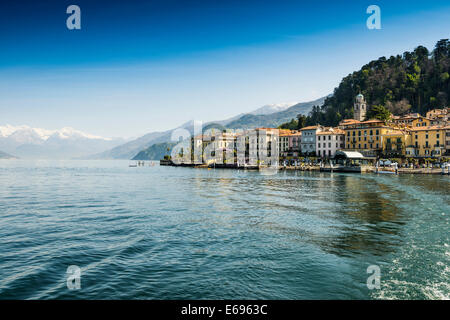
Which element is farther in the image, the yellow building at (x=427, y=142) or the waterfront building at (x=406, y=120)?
the waterfront building at (x=406, y=120)

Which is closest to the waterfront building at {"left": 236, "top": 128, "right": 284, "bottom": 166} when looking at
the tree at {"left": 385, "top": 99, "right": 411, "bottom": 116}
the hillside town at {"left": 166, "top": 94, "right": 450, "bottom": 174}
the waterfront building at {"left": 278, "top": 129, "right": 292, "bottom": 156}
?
the hillside town at {"left": 166, "top": 94, "right": 450, "bottom": 174}

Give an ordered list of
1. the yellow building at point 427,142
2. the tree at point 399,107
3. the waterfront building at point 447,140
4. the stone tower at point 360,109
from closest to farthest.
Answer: the waterfront building at point 447,140 < the yellow building at point 427,142 < the tree at point 399,107 < the stone tower at point 360,109

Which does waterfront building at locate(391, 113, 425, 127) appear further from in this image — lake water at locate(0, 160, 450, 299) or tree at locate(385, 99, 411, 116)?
lake water at locate(0, 160, 450, 299)

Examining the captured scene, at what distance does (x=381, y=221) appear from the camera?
78.2ft

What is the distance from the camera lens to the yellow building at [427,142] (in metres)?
99.2

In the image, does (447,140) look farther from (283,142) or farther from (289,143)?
(283,142)

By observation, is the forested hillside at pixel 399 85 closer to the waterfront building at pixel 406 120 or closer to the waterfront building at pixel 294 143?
the waterfront building at pixel 406 120

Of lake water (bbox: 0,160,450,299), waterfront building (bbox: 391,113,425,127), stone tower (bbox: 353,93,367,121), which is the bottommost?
lake water (bbox: 0,160,450,299)

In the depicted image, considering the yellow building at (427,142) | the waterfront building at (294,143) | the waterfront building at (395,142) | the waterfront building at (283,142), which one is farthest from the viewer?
the waterfront building at (283,142)

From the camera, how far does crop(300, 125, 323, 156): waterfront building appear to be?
128750 mm

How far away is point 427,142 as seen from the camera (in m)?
102

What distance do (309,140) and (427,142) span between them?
43.2 m

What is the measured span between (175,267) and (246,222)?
10380 millimetres

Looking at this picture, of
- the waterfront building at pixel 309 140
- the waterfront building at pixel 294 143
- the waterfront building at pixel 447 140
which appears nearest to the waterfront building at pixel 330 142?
the waterfront building at pixel 309 140
